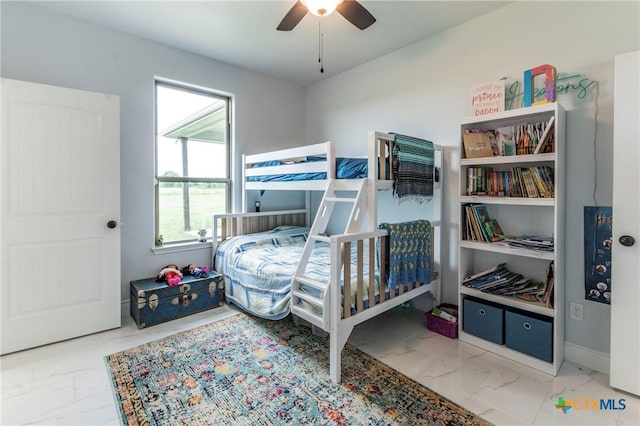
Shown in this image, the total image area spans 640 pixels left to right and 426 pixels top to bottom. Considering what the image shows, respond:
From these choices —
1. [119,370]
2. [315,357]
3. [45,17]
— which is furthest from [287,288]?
[45,17]

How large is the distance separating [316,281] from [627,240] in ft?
5.98

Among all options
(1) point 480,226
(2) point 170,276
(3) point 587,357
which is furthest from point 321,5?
(3) point 587,357

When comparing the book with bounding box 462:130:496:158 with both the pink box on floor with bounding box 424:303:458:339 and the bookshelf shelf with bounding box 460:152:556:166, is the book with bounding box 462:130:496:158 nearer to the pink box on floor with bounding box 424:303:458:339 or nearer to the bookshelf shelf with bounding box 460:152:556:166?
the bookshelf shelf with bounding box 460:152:556:166

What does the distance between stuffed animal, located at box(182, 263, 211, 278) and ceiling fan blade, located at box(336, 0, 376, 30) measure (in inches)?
99.8

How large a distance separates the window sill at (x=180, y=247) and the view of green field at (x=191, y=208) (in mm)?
100

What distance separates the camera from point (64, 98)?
2414 millimetres

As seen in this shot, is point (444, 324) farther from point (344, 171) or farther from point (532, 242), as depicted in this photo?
point (344, 171)

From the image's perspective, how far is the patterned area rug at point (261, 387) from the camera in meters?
1.63

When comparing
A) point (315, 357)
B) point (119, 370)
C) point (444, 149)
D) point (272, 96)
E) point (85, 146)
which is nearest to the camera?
point (119, 370)

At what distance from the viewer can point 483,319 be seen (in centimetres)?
232

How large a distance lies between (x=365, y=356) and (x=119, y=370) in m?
1.62

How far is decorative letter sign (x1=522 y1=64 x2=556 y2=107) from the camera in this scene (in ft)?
6.97

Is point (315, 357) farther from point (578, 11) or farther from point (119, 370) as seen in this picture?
point (578, 11)

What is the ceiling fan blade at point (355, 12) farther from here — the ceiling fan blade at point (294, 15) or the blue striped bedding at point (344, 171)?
the blue striped bedding at point (344, 171)
